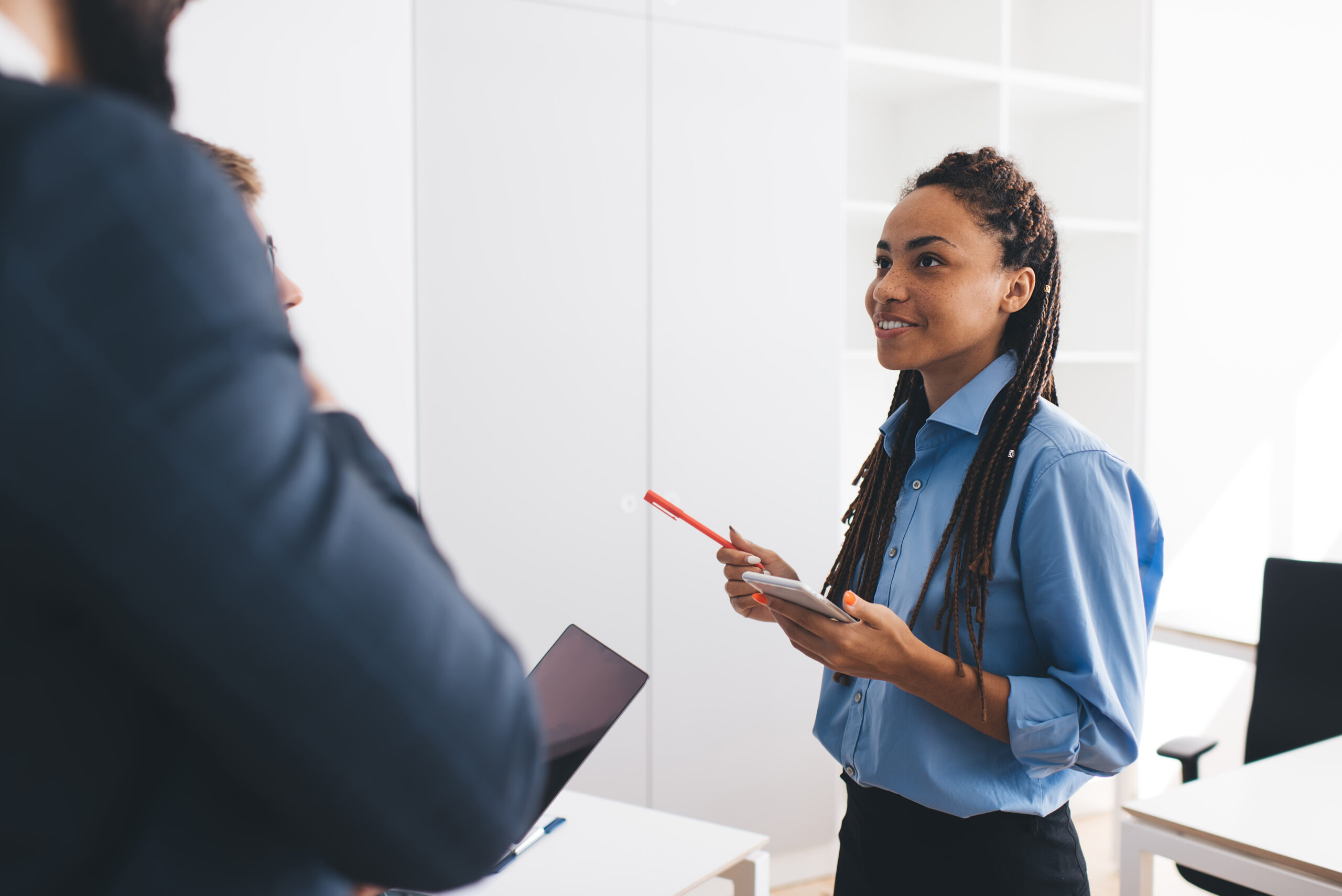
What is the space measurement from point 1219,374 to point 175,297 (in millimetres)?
3723

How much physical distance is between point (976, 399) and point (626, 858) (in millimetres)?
801

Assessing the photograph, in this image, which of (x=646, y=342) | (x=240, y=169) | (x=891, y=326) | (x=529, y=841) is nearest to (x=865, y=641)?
(x=891, y=326)

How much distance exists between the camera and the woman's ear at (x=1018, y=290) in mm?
1324

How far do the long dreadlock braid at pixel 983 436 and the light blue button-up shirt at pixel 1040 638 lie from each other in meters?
0.02

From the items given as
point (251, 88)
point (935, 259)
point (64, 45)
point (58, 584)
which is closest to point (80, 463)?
point (58, 584)

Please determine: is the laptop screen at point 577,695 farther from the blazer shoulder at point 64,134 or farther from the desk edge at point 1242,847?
the desk edge at point 1242,847

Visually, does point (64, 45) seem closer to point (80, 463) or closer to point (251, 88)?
point (80, 463)

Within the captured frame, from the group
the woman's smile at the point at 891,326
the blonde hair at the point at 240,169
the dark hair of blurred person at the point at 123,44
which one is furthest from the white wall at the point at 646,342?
the dark hair of blurred person at the point at 123,44

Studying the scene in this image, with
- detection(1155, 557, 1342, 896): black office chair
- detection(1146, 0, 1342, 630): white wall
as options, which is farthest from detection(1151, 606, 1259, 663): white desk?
detection(1146, 0, 1342, 630): white wall

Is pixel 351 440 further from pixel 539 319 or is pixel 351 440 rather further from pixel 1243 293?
pixel 1243 293

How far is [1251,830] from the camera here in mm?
1402

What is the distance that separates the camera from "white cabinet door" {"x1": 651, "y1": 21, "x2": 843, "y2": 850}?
2539 mm

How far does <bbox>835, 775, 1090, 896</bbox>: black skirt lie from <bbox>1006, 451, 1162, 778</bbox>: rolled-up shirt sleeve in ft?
0.26

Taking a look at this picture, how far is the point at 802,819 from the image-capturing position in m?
2.77
